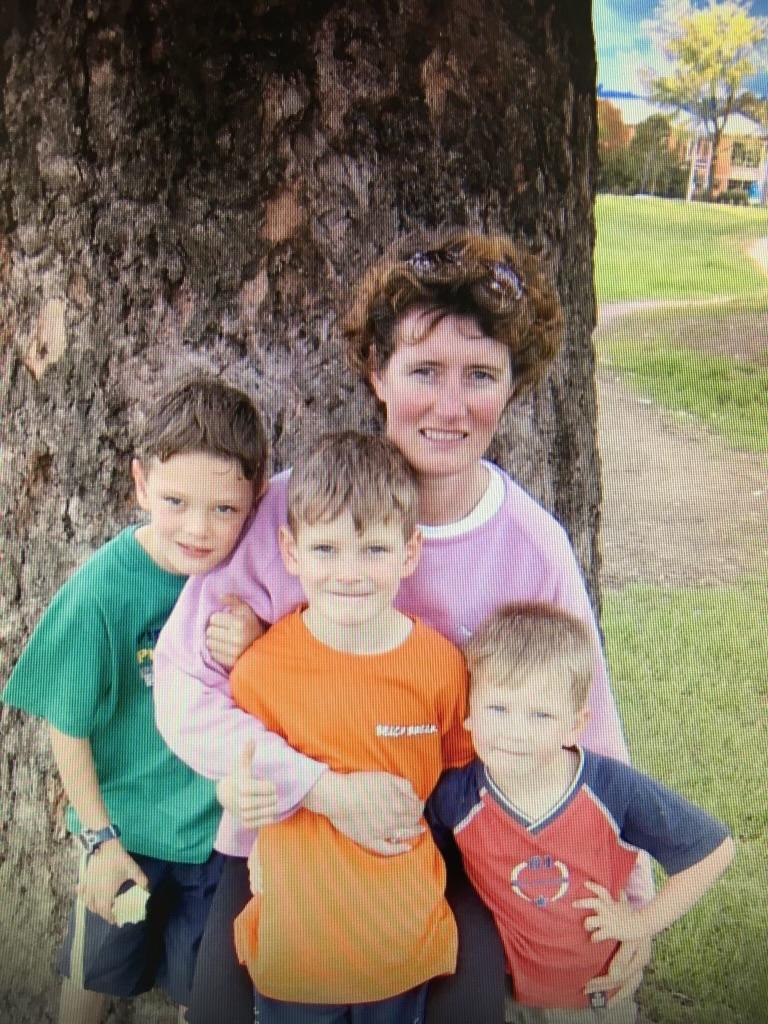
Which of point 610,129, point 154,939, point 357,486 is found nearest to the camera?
point 357,486

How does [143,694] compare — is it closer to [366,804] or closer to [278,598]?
[278,598]

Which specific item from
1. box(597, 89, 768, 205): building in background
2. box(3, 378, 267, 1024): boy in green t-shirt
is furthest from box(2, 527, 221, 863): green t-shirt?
box(597, 89, 768, 205): building in background

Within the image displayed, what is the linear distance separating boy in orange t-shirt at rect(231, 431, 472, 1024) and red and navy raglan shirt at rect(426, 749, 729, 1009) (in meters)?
0.06

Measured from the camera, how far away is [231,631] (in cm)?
146

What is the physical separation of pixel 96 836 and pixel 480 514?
2.45 ft

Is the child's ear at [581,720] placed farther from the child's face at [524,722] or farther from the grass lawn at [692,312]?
the grass lawn at [692,312]

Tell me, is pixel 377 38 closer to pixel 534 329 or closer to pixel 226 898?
pixel 534 329

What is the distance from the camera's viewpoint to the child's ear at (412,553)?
1.42 m

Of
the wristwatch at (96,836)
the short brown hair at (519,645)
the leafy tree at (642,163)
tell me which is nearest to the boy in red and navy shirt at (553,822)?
the short brown hair at (519,645)

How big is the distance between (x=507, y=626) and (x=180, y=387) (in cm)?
56

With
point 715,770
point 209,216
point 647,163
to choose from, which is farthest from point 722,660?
point 209,216

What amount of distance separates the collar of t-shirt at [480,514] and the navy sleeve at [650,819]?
1.27 feet

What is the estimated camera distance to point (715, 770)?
5.26ft

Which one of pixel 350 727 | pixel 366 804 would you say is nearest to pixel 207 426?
pixel 350 727
